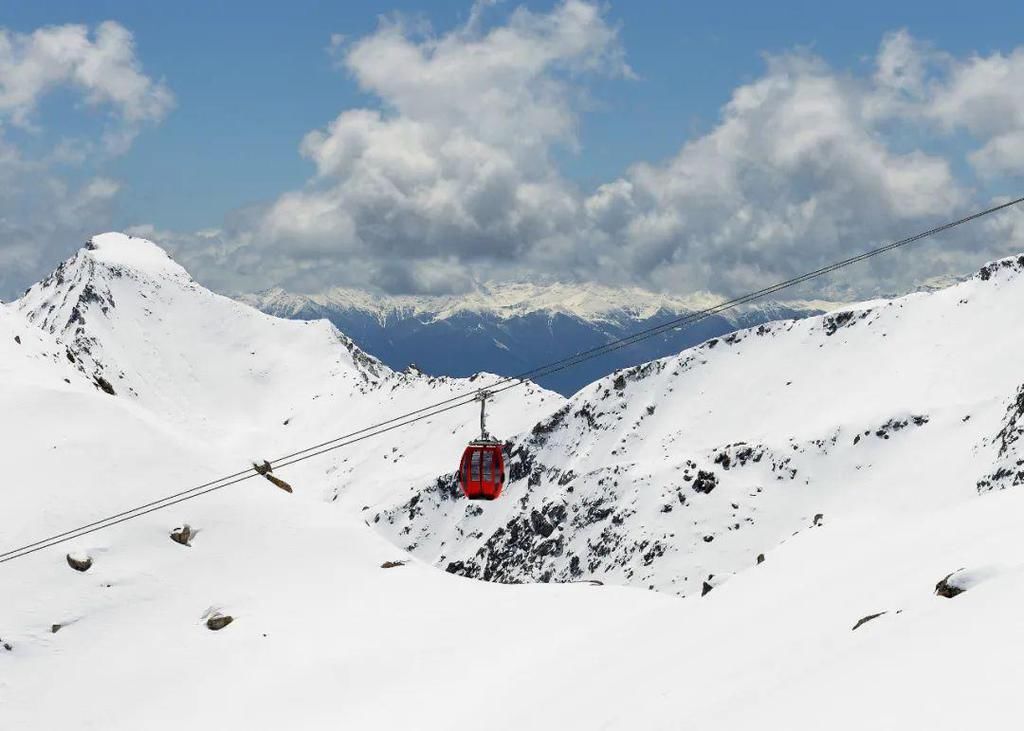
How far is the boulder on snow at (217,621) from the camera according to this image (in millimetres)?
40625

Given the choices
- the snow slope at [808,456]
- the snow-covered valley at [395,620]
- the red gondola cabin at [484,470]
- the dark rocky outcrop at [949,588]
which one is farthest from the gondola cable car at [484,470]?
the snow slope at [808,456]

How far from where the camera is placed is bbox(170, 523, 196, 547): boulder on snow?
4544cm

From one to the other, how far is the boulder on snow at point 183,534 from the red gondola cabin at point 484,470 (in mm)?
18138

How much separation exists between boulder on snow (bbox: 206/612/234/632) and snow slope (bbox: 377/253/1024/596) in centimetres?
10558

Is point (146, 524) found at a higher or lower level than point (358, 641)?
higher

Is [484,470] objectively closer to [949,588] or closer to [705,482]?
[949,588]

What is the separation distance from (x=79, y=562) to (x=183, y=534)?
5250 mm

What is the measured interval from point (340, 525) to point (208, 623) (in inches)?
492

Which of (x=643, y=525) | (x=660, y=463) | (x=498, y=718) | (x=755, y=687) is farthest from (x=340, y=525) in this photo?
(x=660, y=463)

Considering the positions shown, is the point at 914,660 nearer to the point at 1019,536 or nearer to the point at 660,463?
the point at 1019,536

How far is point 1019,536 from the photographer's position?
1994 cm

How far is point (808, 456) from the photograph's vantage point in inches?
Answer: 6491

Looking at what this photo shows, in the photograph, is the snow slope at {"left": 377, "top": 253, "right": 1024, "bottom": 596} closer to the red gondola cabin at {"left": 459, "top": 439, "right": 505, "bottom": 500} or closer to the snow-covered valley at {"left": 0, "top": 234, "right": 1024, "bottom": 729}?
the snow-covered valley at {"left": 0, "top": 234, "right": 1024, "bottom": 729}

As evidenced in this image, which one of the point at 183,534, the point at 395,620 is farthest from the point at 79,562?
the point at 395,620
